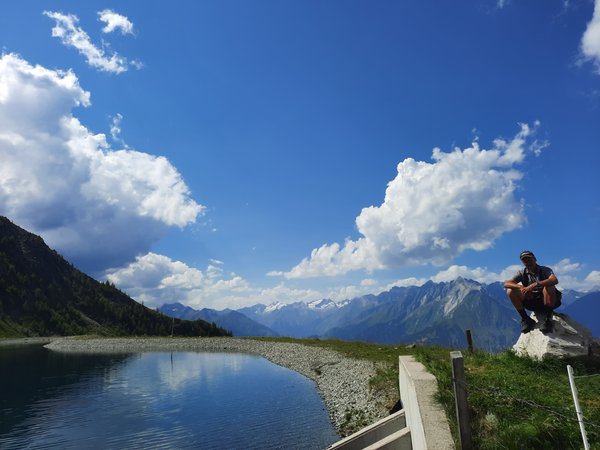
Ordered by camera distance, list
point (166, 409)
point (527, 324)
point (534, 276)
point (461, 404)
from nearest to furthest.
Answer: point (461, 404)
point (534, 276)
point (527, 324)
point (166, 409)

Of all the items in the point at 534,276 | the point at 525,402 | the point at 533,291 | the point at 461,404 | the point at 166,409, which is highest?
the point at 534,276

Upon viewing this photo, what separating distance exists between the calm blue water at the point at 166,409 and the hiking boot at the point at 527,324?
13917 millimetres

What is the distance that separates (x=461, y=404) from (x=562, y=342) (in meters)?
9.79

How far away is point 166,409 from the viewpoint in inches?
1469

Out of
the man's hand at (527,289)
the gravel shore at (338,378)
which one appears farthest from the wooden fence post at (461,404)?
the gravel shore at (338,378)

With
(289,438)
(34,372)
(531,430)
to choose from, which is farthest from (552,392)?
(34,372)

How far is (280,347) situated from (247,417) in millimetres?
58088

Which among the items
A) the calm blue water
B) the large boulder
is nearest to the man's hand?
the large boulder

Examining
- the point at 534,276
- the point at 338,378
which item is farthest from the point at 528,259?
the point at 338,378

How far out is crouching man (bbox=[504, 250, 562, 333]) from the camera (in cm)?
1927

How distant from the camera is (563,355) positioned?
17.6m

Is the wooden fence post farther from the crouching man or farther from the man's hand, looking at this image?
the man's hand

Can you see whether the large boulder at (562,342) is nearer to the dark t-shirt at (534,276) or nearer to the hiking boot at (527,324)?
the hiking boot at (527,324)

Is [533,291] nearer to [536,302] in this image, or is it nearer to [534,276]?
[536,302]
